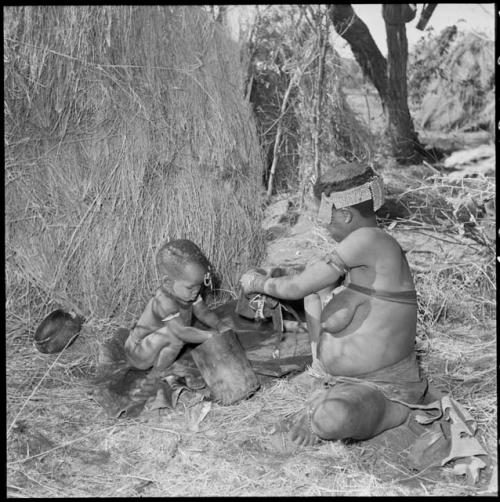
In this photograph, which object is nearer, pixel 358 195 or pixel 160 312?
pixel 358 195

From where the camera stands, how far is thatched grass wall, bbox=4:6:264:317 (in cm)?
413

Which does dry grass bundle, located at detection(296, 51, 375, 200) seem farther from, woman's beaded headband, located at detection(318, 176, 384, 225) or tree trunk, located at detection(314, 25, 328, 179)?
woman's beaded headband, located at detection(318, 176, 384, 225)

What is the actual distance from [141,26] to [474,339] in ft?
9.43

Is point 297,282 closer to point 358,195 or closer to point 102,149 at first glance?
point 358,195

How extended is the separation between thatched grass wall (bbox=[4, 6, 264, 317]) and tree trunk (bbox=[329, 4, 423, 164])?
194 inches

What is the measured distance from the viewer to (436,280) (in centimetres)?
487

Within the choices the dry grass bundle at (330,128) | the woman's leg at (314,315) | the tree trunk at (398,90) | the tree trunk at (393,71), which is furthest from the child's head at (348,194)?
the tree trunk at (398,90)

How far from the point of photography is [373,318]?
10.5ft

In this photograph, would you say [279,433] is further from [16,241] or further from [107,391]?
[16,241]

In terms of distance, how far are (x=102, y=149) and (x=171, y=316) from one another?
1230 millimetres

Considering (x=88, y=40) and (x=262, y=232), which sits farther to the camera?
(x=262, y=232)

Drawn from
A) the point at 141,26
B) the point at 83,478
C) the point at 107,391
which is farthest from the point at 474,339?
the point at 141,26

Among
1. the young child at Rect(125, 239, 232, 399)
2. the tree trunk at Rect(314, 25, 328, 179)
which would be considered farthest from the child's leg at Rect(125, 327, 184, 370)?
the tree trunk at Rect(314, 25, 328, 179)

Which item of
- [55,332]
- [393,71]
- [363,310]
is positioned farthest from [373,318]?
[393,71]
